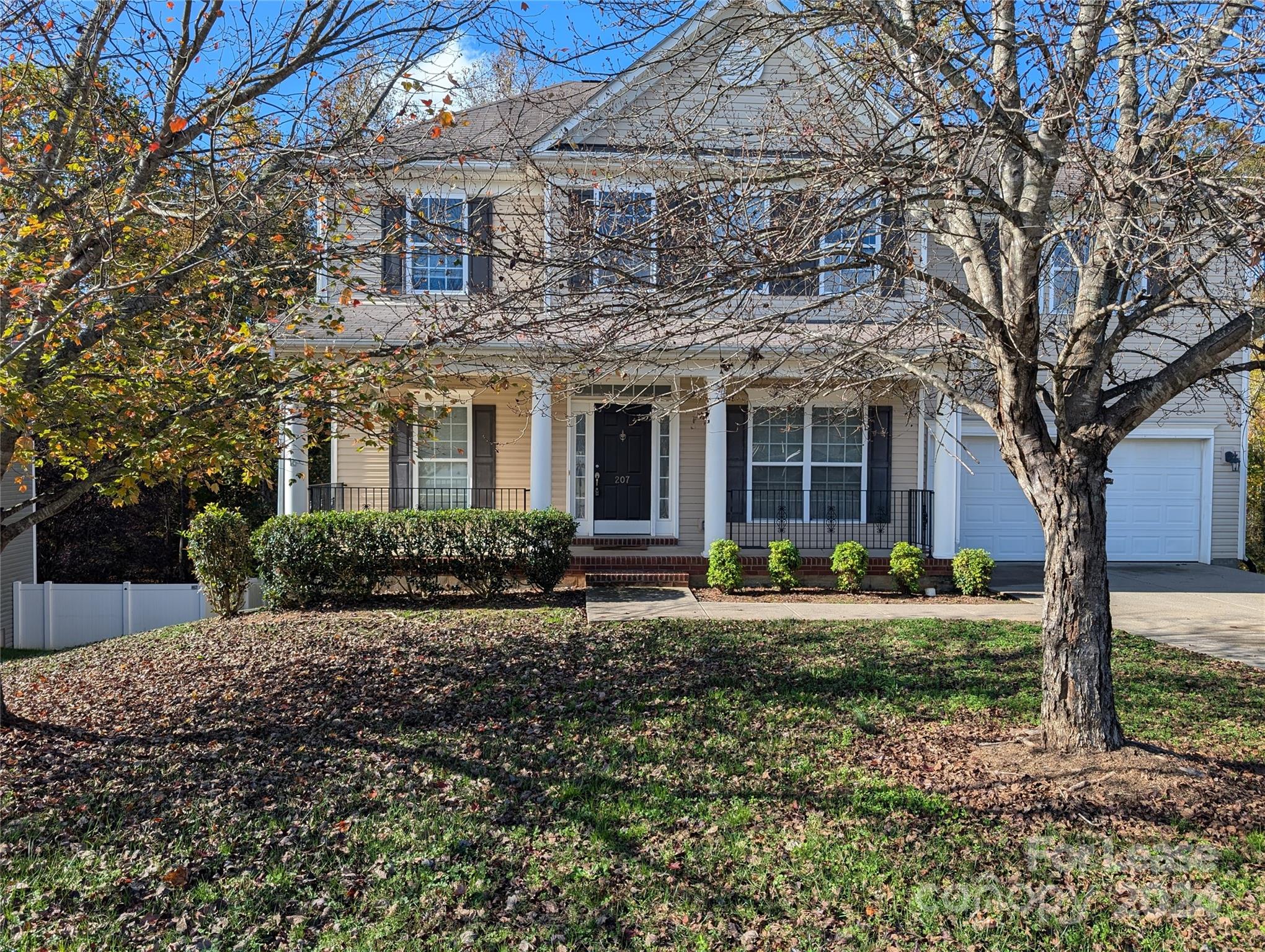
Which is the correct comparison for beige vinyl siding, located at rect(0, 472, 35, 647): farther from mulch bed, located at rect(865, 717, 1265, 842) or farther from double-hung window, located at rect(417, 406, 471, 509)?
mulch bed, located at rect(865, 717, 1265, 842)

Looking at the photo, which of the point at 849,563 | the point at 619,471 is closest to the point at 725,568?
the point at 849,563

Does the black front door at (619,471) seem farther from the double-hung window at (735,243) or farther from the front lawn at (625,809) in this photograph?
the double-hung window at (735,243)

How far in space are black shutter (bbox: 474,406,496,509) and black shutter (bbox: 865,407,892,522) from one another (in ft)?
18.9

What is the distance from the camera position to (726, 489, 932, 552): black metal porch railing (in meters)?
13.5

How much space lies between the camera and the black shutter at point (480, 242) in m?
5.19

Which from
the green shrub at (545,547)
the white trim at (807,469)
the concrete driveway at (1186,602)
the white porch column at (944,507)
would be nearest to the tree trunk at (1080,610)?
the concrete driveway at (1186,602)

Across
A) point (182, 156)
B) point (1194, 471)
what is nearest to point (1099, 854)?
point (182, 156)

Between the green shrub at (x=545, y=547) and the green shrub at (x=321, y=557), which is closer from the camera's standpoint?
the green shrub at (x=321, y=557)

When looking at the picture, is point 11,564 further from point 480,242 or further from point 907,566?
point 907,566

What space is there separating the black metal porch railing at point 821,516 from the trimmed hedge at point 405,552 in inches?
131

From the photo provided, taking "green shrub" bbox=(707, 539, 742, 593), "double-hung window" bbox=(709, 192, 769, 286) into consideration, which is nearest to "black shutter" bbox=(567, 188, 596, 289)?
"double-hung window" bbox=(709, 192, 769, 286)

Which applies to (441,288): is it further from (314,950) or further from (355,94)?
(314,950)

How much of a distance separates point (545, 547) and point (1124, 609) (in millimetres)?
7025

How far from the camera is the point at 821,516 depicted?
536 inches
